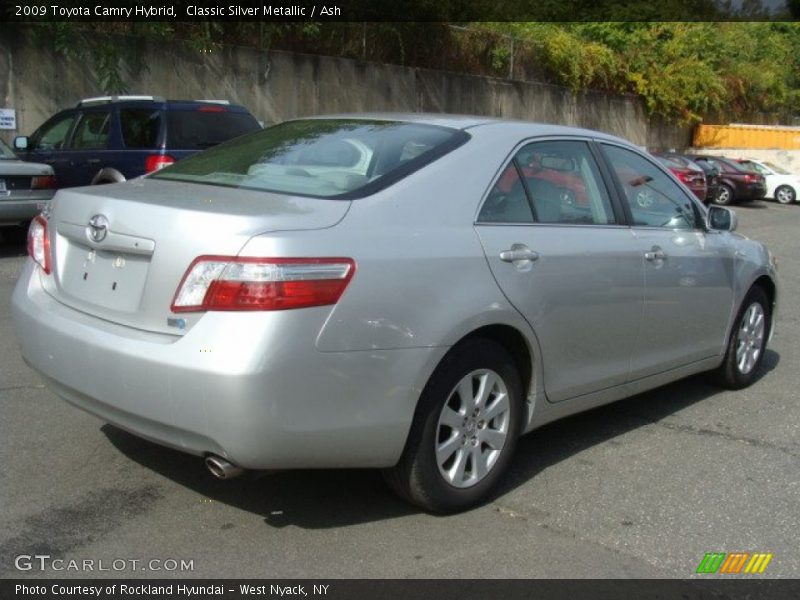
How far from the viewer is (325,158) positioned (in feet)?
14.1

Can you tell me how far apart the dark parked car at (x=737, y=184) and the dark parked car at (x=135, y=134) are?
20.2 m

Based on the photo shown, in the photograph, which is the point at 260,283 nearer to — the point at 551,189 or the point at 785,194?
the point at 551,189

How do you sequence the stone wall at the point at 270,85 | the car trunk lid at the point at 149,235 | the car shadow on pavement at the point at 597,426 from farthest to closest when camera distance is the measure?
1. the stone wall at the point at 270,85
2. the car shadow on pavement at the point at 597,426
3. the car trunk lid at the point at 149,235

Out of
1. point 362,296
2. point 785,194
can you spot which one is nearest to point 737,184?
point 785,194

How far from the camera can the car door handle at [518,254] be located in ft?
13.3

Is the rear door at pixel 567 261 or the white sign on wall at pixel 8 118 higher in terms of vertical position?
the rear door at pixel 567 261

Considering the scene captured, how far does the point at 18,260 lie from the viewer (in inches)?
418

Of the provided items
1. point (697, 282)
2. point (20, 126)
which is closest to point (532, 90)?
point (20, 126)

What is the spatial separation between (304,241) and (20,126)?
15.7 m

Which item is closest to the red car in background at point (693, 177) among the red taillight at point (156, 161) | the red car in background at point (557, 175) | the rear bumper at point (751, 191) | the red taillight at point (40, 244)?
the rear bumper at point (751, 191)

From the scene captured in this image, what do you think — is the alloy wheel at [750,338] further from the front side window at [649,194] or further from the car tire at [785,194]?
the car tire at [785,194]

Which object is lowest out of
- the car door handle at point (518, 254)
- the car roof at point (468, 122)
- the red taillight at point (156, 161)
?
the red taillight at point (156, 161)
